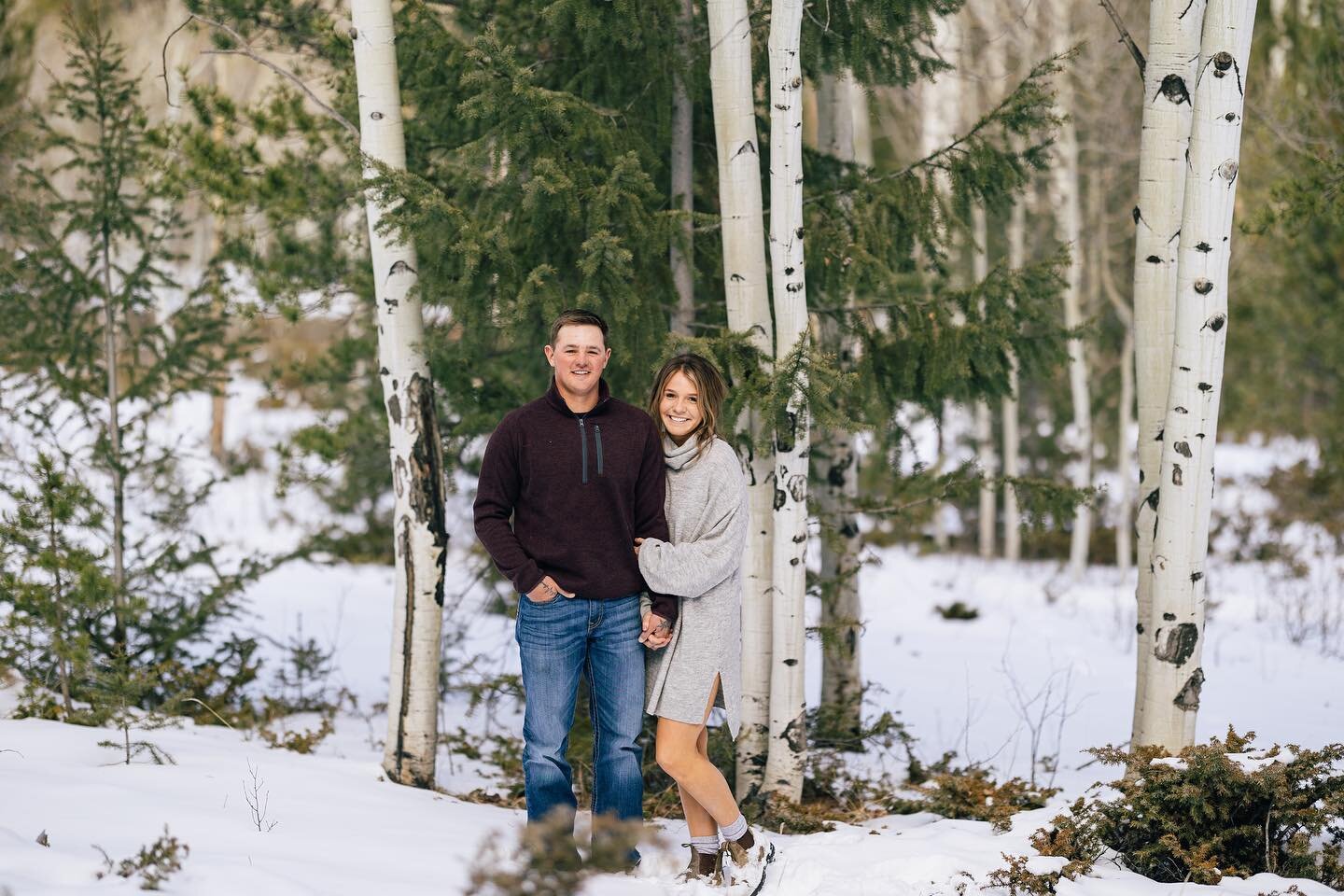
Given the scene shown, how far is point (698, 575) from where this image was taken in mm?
3701

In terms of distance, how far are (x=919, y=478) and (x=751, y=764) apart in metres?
2.18

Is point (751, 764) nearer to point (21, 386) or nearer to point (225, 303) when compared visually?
point (225, 303)

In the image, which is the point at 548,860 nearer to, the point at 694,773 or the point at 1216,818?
the point at 694,773

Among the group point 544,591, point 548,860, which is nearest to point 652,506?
point 544,591

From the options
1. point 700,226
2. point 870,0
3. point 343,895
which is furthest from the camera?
point 700,226

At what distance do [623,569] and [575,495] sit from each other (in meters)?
0.31

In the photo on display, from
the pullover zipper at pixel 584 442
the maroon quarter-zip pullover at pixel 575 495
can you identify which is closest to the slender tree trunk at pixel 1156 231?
the maroon quarter-zip pullover at pixel 575 495

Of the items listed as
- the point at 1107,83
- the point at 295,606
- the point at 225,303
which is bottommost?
the point at 295,606

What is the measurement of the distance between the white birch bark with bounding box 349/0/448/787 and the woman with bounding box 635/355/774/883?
5.51ft

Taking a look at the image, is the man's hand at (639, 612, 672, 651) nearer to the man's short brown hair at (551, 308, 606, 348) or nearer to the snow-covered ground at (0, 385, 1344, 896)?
the snow-covered ground at (0, 385, 1344, 896)

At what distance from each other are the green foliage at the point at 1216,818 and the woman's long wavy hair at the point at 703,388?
1.91 metres

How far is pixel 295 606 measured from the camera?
446 inches

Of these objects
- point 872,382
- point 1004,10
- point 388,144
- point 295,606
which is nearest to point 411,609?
point 388,144

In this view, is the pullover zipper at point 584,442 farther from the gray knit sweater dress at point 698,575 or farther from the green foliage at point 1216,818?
the green foliage at point 1216,818
